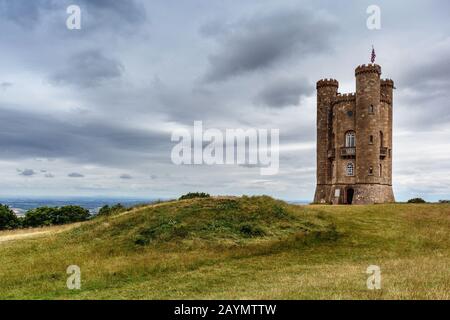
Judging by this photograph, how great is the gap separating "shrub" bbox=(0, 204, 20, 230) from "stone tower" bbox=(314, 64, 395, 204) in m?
44.7

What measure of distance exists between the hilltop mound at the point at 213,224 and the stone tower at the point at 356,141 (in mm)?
21471

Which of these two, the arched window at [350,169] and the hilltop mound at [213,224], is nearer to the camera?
the hilltop mound at [213,224]

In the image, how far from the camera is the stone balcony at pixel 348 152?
48969mm

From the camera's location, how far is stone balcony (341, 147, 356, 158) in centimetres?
4897

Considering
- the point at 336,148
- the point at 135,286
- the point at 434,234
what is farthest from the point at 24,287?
the point at 336,148

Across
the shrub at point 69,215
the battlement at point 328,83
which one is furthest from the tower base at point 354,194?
the shrub at point 69,215

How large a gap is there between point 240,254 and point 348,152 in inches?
1310

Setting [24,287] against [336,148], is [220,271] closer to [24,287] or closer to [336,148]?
[24,287]

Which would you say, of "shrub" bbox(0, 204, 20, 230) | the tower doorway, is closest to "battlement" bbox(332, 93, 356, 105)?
the tower doorway

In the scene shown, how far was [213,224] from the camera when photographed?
24781mm

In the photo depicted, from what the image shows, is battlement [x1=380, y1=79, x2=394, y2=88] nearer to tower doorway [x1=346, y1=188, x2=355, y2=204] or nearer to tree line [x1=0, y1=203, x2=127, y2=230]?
tower doorway [x1=346, y1=188, x2=355, y2=204]
